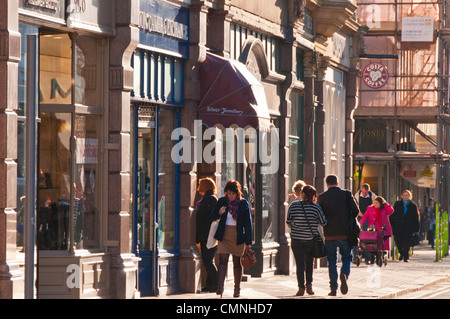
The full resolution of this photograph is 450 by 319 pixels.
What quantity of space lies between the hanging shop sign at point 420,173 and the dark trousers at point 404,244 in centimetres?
746

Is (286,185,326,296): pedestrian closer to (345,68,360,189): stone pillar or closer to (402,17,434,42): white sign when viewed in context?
(345,68,360,189): stone pillar

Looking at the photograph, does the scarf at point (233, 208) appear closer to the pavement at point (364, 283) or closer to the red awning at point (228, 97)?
the pavement at point (364, 283)

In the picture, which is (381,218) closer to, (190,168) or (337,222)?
(337,222)

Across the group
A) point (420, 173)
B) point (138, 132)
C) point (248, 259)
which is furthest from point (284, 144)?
point (420, 173)

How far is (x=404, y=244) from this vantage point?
28.2 m

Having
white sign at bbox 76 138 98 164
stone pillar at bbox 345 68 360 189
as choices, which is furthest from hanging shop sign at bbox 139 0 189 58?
stone pillar at bbox 345 68 360 189

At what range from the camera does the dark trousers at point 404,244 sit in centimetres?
2816

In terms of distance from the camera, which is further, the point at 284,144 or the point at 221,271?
the point at 284,144

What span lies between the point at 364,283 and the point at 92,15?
26.8ft

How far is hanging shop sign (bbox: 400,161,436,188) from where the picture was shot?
35688 millimetres

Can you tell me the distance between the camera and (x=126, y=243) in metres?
15.0

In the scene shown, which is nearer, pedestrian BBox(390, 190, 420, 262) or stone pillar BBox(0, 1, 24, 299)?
stone pillar BBox(0, 1, 24, 299)

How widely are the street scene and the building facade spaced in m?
0.03
